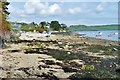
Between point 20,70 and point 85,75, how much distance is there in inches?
244

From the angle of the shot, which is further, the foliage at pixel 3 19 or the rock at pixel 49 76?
the foliage at pixel 3 19

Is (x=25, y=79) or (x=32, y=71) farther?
(x=32, y=71)

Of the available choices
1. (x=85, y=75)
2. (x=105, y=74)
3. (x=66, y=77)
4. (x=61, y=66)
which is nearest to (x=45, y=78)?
(x=66, y=77)

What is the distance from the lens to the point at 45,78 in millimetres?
24922

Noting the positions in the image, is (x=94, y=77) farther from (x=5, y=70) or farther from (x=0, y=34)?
(x=0, y=34)

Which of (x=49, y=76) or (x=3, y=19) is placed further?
(x=3, y=19)

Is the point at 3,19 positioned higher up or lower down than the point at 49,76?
higher up

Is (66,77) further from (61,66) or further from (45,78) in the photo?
(61,66)

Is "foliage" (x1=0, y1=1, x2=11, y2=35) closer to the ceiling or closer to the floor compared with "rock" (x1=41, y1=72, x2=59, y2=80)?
closer to the ceiling

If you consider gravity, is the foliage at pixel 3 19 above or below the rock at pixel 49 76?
above

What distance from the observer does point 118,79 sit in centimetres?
2467

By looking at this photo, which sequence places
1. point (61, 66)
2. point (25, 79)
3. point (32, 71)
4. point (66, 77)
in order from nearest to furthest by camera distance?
point (25, 79) → point (66, 77) → point (32, 71) → point (61, 66)

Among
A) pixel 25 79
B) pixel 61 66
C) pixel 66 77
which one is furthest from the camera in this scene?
pixel 61 66

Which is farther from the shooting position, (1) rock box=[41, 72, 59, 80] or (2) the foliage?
(2) the foliage
